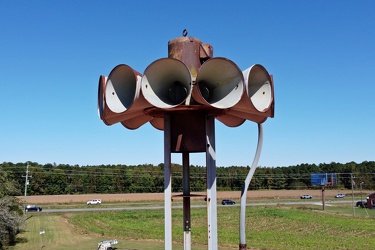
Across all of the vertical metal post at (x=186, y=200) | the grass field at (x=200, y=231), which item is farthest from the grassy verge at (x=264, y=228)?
the vertical metal post at (x=186, y=200)

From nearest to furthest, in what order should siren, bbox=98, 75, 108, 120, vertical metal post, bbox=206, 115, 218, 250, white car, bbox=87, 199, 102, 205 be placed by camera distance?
vertical metal post, bbox=206, 115, 218, 250, siren, bbox=98, 75, 108, 120, white car, bbox=87, 199, 102, 205

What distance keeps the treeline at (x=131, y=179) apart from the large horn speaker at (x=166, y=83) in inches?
2006

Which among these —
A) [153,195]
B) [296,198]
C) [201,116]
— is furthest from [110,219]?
[296,198]

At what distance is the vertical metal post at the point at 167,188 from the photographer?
8.22 m

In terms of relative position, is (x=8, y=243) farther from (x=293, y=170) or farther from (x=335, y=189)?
(x=293, y=170)

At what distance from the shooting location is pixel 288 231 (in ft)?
98.3

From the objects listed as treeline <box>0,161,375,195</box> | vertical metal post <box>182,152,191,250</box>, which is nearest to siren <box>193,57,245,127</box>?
vertical metal post <box>182,152,191,250</box>

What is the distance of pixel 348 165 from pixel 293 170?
49.5 ft

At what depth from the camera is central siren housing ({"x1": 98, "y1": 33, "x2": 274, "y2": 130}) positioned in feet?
25.2

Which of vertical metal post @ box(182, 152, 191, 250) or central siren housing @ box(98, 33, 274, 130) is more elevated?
central siren housing @ box(98, 33, 274, 130)

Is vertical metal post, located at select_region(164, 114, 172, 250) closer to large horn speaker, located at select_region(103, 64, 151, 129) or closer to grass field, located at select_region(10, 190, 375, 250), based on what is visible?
large horn speaker, located at select_region(103, 64, 151, 129)

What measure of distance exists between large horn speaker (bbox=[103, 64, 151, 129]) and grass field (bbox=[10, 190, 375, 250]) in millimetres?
15229

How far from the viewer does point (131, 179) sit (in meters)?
74.9

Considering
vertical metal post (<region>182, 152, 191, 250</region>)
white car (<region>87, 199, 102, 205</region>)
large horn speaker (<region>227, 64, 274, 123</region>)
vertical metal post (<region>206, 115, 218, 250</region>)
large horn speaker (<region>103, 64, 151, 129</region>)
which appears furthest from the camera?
white car (<region>87, 199, 102, 205</region>)
